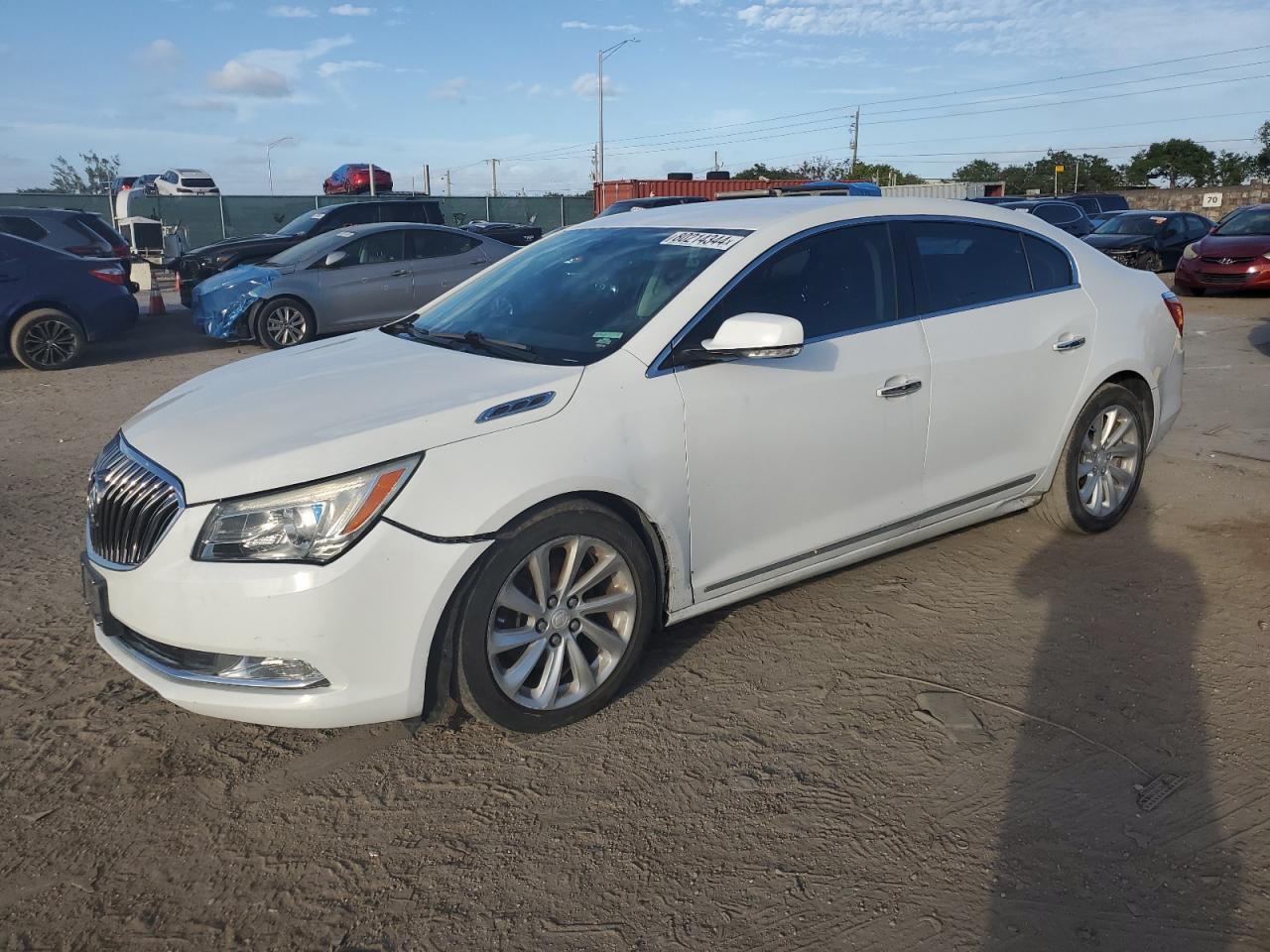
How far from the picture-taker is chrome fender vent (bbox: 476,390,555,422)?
314 centimetres

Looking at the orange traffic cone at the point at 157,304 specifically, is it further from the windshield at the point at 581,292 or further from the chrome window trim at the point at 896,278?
the chrome window trim at the point at 896,278

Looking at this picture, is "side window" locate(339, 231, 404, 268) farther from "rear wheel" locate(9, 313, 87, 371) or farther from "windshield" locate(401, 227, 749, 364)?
"windshield" locate(401, 227, 749, 364)

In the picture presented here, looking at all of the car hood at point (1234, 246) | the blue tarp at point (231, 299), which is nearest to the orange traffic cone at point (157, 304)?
the blue tarp at point (231, 299)

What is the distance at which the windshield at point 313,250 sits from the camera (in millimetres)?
12156

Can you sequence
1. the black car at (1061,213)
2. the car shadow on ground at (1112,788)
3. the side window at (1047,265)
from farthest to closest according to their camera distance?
the black car at (1061,213) → the side window at (1047,265) → the car shadow on ground at (1112,788)

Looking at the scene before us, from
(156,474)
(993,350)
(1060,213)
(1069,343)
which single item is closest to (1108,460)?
(1069,343)

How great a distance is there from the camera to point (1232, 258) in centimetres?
1562

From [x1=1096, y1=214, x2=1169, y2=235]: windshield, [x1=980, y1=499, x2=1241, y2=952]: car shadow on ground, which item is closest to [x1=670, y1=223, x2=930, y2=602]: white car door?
[x1=980, y1=499, x2=1241, y2=952]: car shadow on ground

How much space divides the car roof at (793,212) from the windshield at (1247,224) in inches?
570

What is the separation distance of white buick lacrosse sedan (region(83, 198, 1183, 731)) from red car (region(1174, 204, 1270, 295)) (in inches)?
500

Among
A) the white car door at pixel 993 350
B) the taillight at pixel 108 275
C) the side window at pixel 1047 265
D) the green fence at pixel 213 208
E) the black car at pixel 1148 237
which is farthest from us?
the green fence at pixel 213 208

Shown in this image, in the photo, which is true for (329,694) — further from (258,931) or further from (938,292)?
(938,292)

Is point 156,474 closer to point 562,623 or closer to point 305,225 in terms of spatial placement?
point 562,623

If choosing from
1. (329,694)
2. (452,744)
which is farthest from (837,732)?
(329,694)
